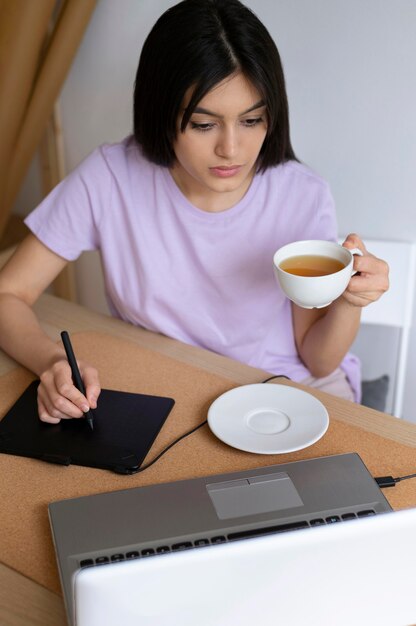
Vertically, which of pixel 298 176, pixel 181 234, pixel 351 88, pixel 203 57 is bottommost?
pixel 181 234

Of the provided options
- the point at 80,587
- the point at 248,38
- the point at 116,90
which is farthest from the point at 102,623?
the point at 116,90

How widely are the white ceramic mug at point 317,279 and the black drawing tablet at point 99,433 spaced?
0.26 m

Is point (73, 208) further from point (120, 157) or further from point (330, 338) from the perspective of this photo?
point (330, 338)

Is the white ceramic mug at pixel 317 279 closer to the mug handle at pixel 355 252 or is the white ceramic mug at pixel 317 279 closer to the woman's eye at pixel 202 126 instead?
the mug handle at pixel 355 252

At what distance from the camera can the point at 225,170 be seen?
127 cm

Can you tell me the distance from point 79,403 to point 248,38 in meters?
0.63

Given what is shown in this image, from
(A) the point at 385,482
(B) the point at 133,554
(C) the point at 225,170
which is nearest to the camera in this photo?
(B) the point at 133,554

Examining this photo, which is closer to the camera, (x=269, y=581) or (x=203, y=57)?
(x=269, y=581)

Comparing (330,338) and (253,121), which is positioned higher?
(253,121)

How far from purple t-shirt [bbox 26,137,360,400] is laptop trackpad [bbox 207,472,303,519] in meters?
0.51

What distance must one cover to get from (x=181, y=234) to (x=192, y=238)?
29 mm

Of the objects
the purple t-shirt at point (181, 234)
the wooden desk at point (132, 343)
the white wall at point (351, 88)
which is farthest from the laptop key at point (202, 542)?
the white wall at point (351, 88)

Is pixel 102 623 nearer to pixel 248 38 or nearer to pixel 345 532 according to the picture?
pixel 345 532

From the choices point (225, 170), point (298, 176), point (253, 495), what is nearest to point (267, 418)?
point (253, 495)
